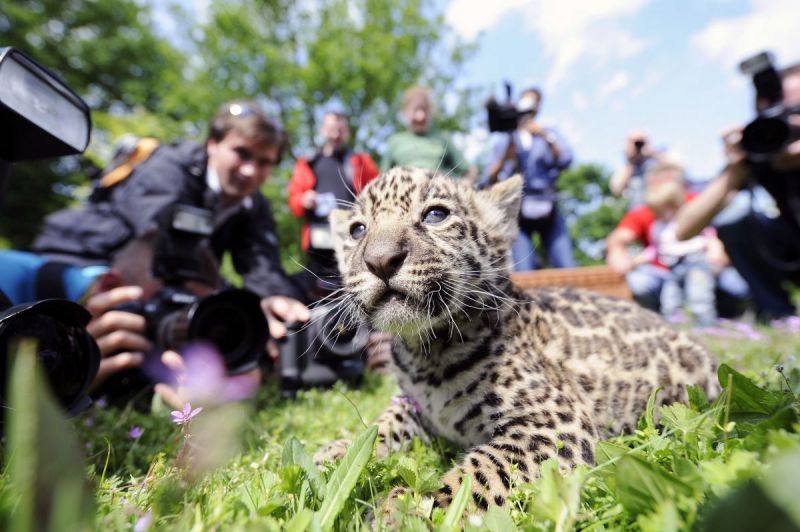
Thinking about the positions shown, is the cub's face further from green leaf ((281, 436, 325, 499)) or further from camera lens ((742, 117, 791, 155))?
camera lens ((742, 117, 791, 155))

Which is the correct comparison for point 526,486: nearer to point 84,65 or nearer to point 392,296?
Answer: point 392,296

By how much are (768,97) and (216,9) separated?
23.9 m

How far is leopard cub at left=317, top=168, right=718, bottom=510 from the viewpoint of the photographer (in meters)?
1.81

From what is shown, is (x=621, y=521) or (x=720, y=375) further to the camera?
(x=720, y=375)

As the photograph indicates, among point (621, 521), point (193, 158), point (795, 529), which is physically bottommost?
point (621, 521)

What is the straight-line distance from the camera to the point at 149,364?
302 cm

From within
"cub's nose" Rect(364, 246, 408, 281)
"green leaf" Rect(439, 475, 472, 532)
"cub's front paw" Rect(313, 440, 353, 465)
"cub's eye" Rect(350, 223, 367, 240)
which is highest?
"cub's eye" Rect(350, 223, 367, 240)

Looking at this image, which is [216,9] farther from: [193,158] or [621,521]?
[621,521]

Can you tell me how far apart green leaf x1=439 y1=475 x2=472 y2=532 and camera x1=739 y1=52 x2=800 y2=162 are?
3804 millimetres

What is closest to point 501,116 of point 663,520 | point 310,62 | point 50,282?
point 50,282

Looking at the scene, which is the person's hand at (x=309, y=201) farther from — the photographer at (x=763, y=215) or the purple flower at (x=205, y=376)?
the photographer at (x=763, y=215)

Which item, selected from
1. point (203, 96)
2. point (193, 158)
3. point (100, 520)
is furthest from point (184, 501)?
point (203, 96)

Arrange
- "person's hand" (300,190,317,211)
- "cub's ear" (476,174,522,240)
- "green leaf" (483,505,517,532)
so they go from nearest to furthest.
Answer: "green leaf" (483,505,517,532), "cub's ear" (476,174,522,240), "person's hand" (300,190,317,211)

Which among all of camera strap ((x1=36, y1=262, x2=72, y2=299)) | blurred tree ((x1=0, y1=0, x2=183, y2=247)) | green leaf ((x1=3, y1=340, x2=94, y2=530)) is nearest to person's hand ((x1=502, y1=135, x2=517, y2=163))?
camera strap ((x1=36, y1=262, x2=72, y2=299))
